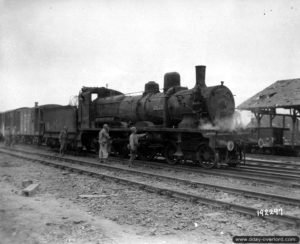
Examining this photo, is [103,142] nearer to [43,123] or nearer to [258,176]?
[258,176]

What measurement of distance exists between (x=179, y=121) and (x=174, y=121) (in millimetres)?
221

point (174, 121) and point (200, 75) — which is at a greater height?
point (200, 75)

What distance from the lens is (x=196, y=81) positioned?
1312 centimetres

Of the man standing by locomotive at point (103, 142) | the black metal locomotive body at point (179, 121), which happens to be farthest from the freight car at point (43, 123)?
the man standing by locomotive at point (103, 142)

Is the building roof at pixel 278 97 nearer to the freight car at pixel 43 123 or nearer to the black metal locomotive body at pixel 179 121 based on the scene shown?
the black metal locomotive body at pixel 179 121

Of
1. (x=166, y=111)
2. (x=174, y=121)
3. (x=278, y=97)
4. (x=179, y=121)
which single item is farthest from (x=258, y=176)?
(x=278, y=97)

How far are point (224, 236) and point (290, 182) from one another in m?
5.21

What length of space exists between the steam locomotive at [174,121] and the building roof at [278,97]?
8.96 meters

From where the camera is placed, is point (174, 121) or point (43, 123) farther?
point (43, 123)

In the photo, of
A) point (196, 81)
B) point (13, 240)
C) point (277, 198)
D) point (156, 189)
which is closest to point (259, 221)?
point (277, 198)

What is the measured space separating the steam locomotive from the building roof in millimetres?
8958

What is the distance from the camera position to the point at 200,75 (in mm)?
13086

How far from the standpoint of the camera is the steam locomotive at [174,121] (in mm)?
12632

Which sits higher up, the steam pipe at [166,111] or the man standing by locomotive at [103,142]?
the steam pipe at [166,111]
